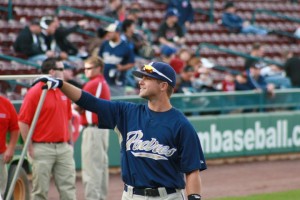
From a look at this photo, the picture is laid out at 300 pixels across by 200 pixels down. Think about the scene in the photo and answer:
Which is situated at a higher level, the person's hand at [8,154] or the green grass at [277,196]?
the person's hand at [8,154]

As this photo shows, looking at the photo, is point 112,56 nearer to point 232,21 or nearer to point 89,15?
point 89,15

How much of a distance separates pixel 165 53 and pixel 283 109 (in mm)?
2686

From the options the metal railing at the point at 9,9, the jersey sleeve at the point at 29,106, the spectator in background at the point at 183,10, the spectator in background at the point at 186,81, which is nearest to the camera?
the jersey sleeve at the point at 29,106

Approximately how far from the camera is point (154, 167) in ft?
22.2

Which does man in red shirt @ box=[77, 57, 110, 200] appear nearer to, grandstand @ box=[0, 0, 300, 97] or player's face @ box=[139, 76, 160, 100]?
grandstand @ box=[0, 0, 300, 97]

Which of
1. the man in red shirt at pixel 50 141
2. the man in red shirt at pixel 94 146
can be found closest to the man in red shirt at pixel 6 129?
the man in red shirt at pixel 50 141

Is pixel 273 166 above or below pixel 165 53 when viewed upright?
below

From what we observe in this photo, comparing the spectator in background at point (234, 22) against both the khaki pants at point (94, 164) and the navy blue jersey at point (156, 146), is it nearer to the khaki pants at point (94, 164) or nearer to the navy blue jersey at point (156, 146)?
the khaki pants at point (94, 164)

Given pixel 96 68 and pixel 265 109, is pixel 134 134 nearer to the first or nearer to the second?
pixel 96 68

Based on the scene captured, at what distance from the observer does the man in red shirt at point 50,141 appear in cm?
949

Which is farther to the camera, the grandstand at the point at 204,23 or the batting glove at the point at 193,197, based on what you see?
the grandstand at the point at 204,23

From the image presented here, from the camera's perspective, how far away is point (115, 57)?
14359mm

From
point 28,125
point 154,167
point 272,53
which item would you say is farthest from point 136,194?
point 272,53

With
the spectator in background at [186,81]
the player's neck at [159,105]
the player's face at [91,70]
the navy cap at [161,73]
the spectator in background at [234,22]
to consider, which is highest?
the spectator in background at [234,22]
